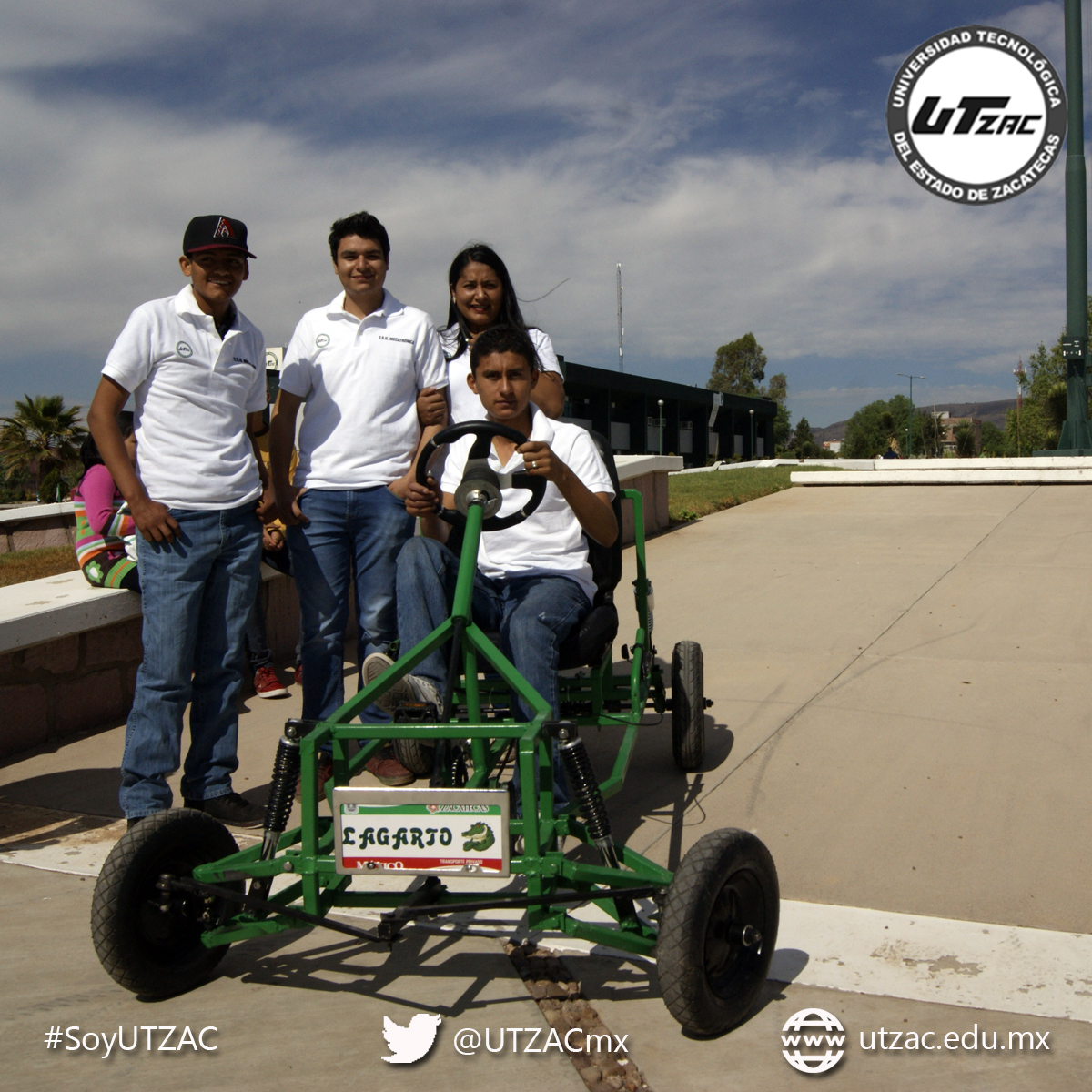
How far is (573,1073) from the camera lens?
2.22 metres

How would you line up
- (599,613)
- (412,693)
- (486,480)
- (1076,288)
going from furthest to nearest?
(1076,288)
(599,613)
(412,693)
(486,480)

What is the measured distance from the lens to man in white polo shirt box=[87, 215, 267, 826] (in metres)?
3.44

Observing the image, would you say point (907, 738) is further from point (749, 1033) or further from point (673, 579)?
point (673, 579)

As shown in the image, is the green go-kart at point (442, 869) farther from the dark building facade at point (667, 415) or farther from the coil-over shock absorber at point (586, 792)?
the dark building facade at point (667, 415)

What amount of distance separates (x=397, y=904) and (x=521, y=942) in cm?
56

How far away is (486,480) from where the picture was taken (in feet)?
9.72

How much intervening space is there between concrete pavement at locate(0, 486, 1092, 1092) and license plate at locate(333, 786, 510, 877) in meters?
0.40

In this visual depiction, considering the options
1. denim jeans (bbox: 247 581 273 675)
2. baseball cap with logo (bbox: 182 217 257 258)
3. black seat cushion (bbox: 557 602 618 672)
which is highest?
baseball cap with logo (bbox: 182 217 257 258)

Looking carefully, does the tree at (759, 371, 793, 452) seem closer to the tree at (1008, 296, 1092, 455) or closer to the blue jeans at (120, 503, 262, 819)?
the tree at (1008, 296, 1092, 455)

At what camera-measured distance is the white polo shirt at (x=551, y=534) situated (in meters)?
3.50

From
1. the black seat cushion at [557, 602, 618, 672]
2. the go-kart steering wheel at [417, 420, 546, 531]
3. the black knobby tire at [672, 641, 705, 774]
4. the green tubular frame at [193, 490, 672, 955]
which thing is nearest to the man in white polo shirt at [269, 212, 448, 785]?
the go-kart steering wheel at [417, 420, 546, 531]

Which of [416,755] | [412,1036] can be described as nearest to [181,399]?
[416,755]

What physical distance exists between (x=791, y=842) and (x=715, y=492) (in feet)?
34.4

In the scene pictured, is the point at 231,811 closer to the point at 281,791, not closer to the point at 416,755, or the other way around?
the point at 416,755
